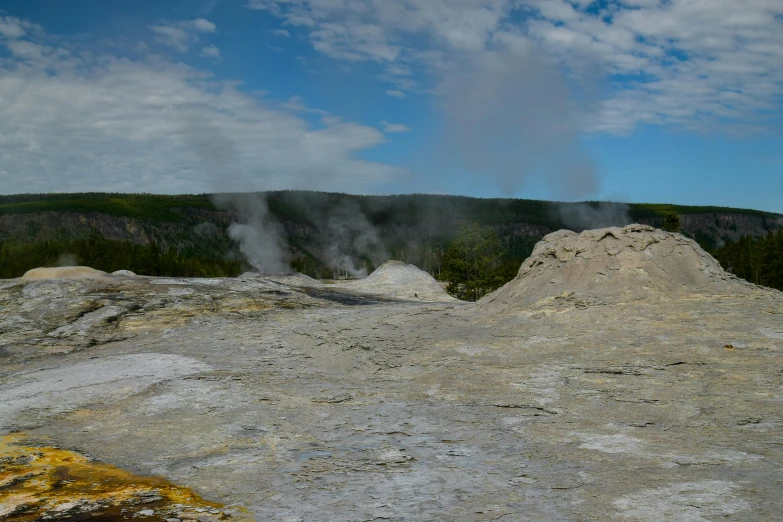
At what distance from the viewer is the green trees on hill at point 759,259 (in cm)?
6256

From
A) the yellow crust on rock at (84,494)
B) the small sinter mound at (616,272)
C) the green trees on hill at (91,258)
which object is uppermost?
the small sinter mound at (616,272)

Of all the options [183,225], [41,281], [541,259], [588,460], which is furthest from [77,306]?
[183,225]

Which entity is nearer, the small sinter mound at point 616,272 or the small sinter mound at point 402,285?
the small sinter mound at point 616,272

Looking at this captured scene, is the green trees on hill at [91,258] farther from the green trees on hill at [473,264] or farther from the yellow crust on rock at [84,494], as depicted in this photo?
the yellow crust on rock at [84,494]

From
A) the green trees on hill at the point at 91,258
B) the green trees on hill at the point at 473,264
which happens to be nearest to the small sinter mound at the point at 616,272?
the green trees on hill at the point at 473,264

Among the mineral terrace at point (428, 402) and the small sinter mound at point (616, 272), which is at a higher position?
the small sinter mound at point (616, 272)

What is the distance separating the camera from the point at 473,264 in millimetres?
43781

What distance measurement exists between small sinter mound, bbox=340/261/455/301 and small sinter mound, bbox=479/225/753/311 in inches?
317

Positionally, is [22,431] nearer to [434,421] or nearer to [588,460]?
[434,421]

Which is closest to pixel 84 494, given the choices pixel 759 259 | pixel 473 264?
pixel 473 264

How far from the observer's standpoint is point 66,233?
6585 inches

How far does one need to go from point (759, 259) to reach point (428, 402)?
72572 millimetres

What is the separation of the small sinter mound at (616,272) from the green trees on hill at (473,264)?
3083cm

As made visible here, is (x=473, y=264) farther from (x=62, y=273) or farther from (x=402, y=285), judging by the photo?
(x=62, y=273)
